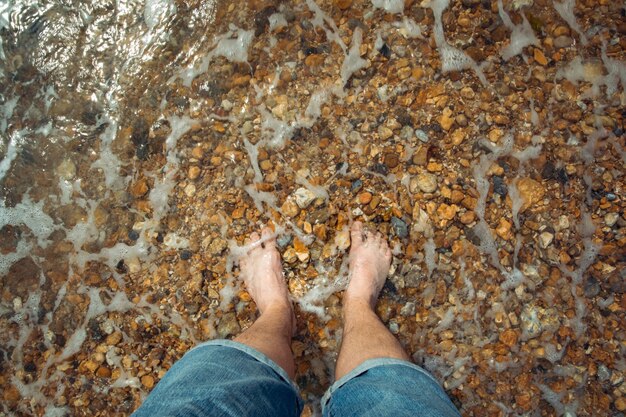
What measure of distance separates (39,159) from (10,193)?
228mm

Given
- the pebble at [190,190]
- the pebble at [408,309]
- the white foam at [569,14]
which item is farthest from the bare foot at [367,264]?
the white foam at [569,14]

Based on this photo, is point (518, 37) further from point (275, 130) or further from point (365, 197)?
point (275, 130)

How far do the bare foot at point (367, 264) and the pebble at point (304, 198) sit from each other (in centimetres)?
22

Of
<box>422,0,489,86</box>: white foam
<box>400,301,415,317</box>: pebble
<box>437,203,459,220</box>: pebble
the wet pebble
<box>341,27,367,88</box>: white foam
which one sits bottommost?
<box>400,301,415,317</box>: pebble

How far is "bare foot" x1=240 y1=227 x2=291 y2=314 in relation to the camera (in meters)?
1.94

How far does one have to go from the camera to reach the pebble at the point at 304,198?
6.51ft

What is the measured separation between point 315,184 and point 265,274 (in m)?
0.46

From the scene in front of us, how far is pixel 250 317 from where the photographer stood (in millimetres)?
2016

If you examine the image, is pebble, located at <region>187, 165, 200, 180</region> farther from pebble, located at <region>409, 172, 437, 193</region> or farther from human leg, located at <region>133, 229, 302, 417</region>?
pebble, located at <region>409, 172, 437, 193</region>

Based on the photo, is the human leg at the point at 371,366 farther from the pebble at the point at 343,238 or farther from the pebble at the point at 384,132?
the pebble at the point at 384,132

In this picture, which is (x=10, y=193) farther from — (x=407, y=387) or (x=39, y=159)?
(x=407, y=387)

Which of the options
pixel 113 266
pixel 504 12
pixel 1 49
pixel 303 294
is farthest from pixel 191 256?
pixel 504 12

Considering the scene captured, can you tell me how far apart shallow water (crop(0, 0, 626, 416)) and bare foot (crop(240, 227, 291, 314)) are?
0.06 m

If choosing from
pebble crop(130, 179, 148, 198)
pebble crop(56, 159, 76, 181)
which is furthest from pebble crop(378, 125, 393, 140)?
pebble crop(56, 159, 76, 181)
